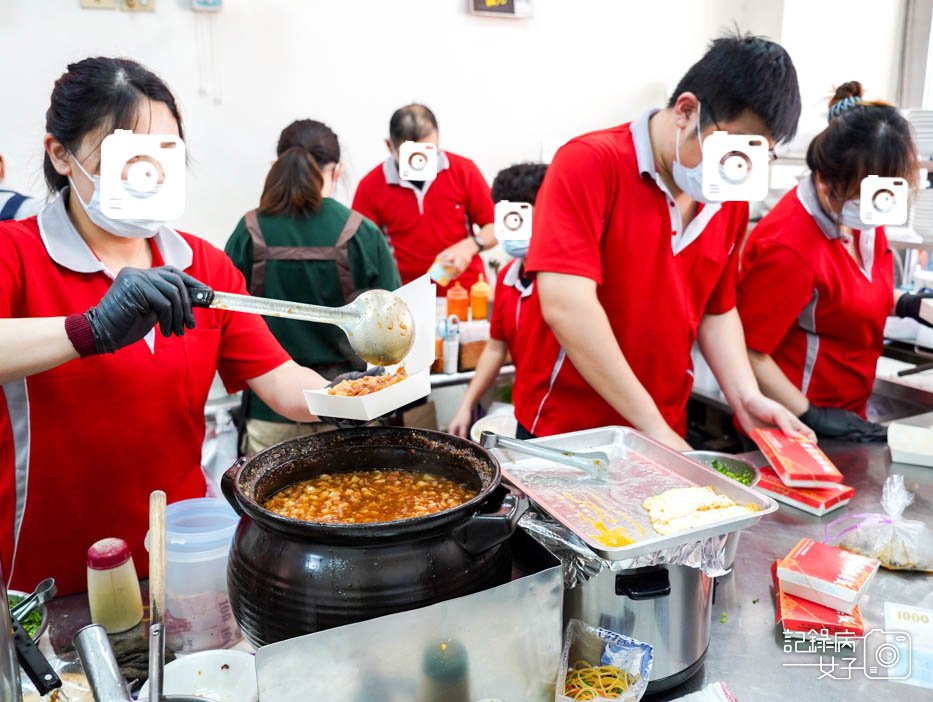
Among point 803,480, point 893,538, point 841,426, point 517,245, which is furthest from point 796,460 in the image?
point 517,245

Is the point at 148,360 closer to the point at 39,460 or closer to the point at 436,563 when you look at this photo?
the point at 39,460

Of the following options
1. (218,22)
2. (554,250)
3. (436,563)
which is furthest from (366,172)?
(436,563)

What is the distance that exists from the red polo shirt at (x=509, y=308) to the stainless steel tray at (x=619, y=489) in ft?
3.85

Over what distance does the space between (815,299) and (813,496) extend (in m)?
0.83

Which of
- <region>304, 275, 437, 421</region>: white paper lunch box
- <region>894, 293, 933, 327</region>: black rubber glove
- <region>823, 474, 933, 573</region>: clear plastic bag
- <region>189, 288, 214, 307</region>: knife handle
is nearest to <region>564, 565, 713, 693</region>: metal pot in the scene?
<region>304, 275, 437, 421</region>: white paper lunch box

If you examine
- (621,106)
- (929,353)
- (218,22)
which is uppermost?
(218,22)

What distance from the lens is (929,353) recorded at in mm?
3389

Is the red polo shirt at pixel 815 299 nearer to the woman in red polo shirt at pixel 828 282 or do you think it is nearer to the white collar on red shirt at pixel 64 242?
the woman in red polo shirt at pixel 828 282

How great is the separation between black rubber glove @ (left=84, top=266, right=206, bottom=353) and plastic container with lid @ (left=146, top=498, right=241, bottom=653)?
0.37 meters

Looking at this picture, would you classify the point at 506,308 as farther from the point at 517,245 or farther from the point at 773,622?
the point at 773,622

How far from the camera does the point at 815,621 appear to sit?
50.9 inches

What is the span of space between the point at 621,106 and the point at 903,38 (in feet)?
6.25

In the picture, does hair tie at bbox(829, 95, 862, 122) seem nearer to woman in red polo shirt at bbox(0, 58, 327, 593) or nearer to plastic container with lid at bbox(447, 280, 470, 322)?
plastic container with lid at bbox(447, 280, 470, 322)

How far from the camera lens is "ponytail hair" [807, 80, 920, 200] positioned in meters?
2.25
